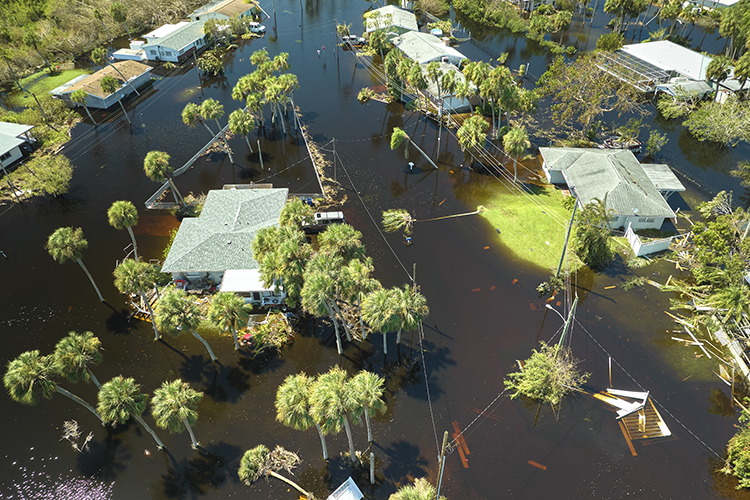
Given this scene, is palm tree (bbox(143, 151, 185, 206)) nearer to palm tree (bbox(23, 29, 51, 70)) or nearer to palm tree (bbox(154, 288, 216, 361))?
palm tree (bbox(154, 288, 216, 361))

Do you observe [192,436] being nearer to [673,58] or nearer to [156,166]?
[156,166]

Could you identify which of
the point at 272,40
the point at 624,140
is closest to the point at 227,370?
the point at 624,140

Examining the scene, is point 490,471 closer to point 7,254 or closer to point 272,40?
point 7,254

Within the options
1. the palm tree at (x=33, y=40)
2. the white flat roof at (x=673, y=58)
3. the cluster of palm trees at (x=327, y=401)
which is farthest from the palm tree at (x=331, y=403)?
the palm tree at (x=33, y=40)

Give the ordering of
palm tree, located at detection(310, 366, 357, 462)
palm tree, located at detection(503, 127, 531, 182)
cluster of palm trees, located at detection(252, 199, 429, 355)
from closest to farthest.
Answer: palm tree, located at detection(310, 366, 357, 462), cluster of palm trees, located at detection(252, 199, 429, 355), palm tree, located at detection(503, 127, 531, 182)

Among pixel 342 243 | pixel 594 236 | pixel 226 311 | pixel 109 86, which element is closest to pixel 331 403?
pixel 226 311

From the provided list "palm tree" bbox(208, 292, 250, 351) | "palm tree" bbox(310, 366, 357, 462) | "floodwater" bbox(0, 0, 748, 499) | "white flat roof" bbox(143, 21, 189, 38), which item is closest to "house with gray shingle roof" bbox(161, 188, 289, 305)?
"floodwater" bbox(0, 0, 748, 499)

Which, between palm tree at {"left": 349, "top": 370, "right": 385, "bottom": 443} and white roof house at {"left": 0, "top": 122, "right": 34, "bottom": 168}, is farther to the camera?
white roof house at {"left": 0, "top": 122, "right": 34, "bottom": 168}
